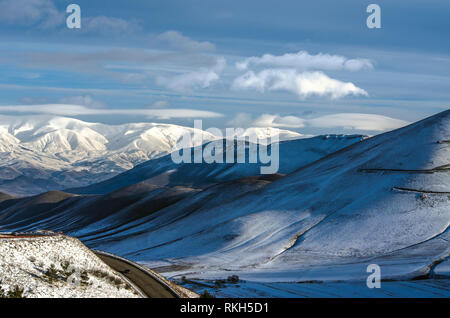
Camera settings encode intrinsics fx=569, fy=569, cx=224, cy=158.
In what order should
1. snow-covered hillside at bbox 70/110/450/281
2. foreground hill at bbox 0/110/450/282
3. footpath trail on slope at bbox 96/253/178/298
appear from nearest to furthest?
footpath trail on slope at bbox 96/253/178/298
foreground hill at bbox 0/110/450/282
snow-covered hillside at bbox 70/110/450/281

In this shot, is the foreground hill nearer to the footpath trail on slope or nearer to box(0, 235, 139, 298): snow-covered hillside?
the footpath trail on slope

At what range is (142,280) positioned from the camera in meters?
41.5

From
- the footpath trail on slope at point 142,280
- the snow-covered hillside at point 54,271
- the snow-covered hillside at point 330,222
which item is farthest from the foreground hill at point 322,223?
the snow-covered hillside at point 54,271

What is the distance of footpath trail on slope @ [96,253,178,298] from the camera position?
39.1 meters

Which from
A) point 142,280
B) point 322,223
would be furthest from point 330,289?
point 322,223

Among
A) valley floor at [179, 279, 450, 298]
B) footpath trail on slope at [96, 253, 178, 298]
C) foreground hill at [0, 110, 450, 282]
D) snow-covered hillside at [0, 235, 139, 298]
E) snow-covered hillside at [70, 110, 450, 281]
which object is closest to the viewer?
snow-covered hillside at [0, 235, 139, 298]

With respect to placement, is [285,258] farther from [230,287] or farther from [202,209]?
[202,209]

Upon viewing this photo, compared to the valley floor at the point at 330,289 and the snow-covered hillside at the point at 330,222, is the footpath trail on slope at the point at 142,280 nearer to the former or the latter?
the valley floor at the point at 330,289

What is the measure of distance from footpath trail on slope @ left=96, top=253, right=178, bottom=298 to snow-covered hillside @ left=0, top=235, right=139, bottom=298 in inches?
64.5

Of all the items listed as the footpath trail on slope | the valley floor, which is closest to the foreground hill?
the valley floor
